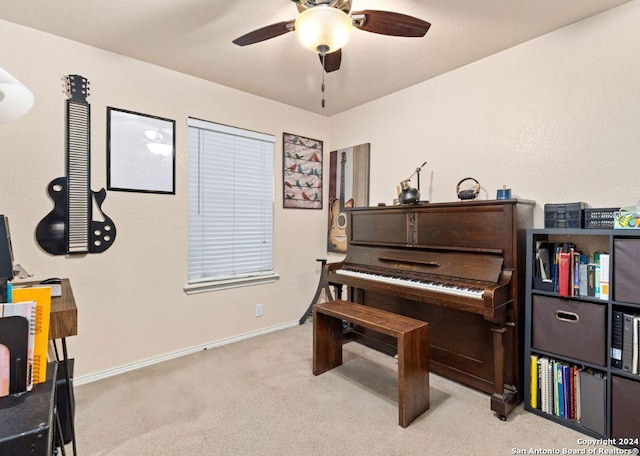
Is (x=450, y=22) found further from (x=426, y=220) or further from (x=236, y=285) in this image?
(x=236, y=285)

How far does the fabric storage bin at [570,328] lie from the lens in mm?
1784

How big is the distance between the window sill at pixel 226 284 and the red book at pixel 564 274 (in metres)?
2.49

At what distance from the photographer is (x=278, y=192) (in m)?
3.53

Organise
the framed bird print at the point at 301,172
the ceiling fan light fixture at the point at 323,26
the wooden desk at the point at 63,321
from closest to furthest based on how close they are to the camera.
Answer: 1. the wooden desk at the point at 63,321
2. the ceiling fan light fixture at the point at 323,26
3. the framed bird print at the point at 301,172

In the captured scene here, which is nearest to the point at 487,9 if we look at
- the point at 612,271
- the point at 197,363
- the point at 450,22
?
the point at 450,22

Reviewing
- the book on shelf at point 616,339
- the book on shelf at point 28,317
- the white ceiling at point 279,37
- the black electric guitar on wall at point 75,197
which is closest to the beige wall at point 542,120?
the white ceiling at point 279,37

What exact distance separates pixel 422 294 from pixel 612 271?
1.04m

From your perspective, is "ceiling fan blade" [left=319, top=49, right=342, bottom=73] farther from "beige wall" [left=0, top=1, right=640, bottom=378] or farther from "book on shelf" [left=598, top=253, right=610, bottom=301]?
"book on shelf" [left=598, top=253, right=610, bottom=301]

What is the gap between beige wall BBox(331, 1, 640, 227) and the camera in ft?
6.42

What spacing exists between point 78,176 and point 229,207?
3.99ft

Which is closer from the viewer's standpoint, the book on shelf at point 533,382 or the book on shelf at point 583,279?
the book on shelf at point 583,279

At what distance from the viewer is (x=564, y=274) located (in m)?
1.90

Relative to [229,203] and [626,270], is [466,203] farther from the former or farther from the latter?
[229,203]

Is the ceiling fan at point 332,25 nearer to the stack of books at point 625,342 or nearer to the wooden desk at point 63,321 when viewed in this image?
the wooden desk at point 63,321
